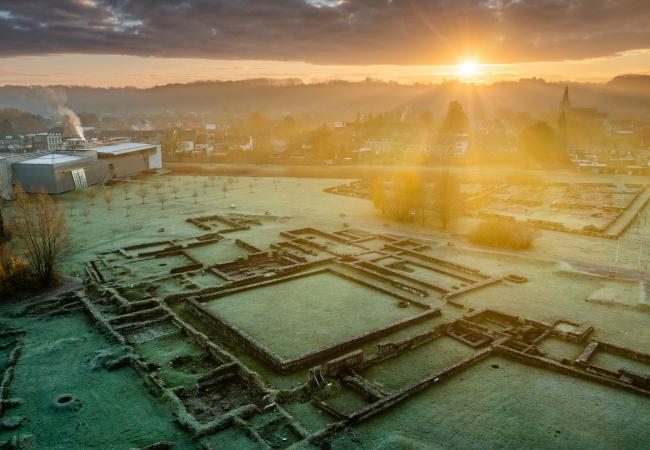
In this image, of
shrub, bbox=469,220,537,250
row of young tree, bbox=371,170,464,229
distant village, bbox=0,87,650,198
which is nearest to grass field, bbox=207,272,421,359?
shrub, bbox=469,220,537,250

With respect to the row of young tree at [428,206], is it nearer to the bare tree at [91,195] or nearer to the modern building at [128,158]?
the bare tree at [91,195]

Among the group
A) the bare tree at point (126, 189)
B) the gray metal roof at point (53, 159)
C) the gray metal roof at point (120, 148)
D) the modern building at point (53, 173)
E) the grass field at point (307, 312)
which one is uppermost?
the gray metal roof at point (120, 148)

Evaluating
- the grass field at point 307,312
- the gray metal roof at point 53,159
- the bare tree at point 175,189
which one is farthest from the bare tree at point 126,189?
the grass field at point 307,312

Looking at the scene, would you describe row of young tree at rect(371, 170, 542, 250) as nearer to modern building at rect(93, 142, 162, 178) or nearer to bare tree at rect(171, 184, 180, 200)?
bare tree at rect(171, 184, 180, 200)

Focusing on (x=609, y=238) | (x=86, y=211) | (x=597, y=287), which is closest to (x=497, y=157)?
(x=609, y=238)

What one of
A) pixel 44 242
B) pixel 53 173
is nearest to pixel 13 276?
pixel 44 242

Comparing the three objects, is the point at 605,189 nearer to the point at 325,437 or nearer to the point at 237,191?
the point at 237,191
